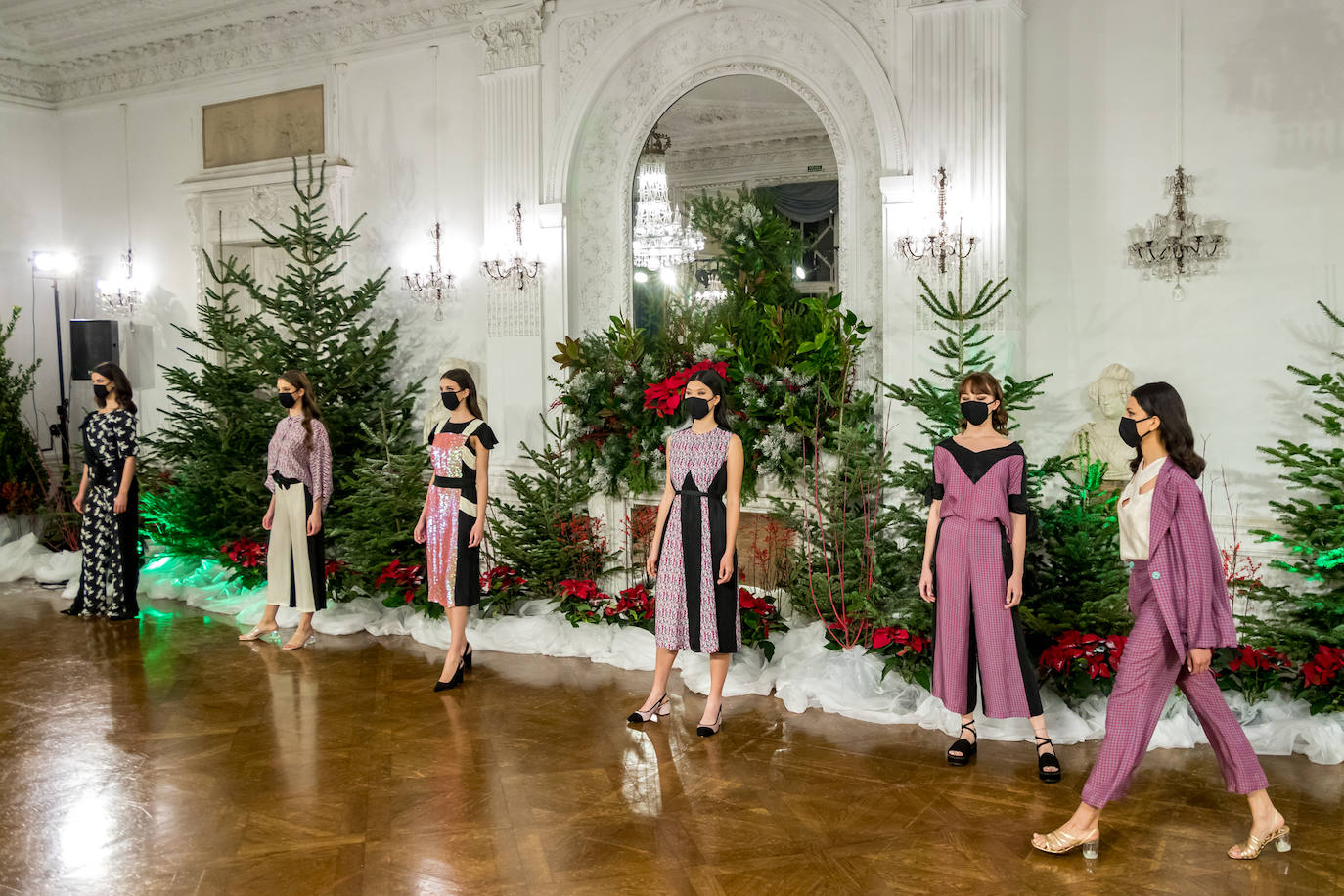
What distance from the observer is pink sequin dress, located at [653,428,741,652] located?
223 inches

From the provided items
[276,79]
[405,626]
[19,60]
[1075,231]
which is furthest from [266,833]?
[19,60]

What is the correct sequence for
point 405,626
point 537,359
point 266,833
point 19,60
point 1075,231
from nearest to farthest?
1. point 266,833
2. point 1075,231
3. point 405,626
4. point 537,359
5. point 19,60

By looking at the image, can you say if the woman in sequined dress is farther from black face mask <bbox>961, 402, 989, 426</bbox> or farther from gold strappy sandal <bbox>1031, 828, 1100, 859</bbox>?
gold strappy sandal <bbox>1031, 828, 1100, 859</bbox>

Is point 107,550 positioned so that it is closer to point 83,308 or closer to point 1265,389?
point 83,308

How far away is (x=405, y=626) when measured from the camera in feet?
26.0

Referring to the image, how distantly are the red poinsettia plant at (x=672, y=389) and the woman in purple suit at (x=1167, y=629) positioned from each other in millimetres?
3433

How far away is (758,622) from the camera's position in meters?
6.81

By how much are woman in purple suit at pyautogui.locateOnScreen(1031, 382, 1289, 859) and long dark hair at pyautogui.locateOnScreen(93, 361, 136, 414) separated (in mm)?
7058

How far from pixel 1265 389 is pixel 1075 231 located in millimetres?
1459

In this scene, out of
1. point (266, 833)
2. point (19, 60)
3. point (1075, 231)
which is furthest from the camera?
point (19, 60)

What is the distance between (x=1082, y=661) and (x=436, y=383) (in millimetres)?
5995

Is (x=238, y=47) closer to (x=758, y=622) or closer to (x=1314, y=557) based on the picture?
(x=758, y=622)

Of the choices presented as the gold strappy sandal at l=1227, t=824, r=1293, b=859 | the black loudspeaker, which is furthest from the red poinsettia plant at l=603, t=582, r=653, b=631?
the black loudspeaker

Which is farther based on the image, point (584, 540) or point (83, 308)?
point (83, 308)
